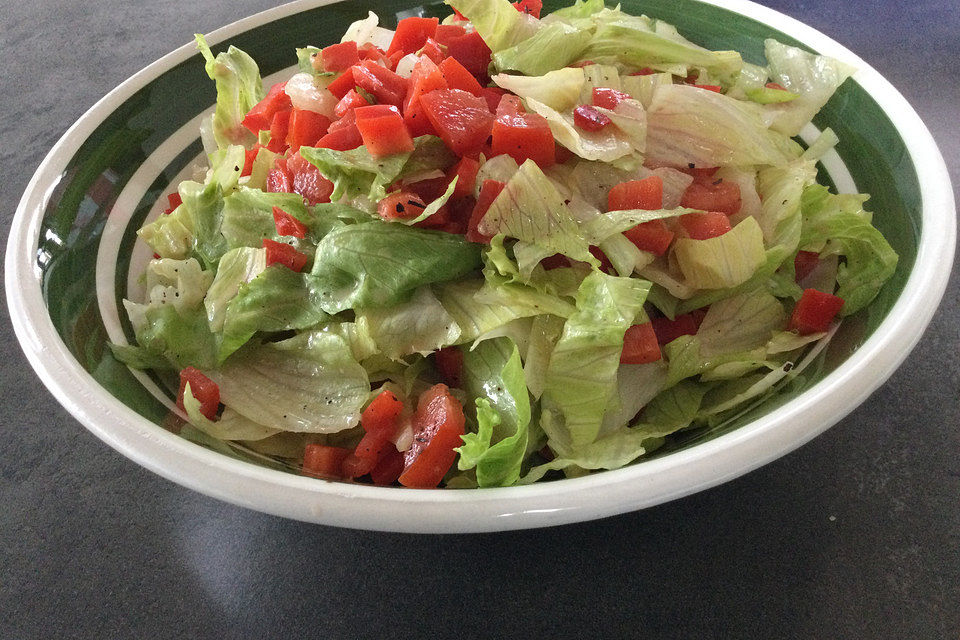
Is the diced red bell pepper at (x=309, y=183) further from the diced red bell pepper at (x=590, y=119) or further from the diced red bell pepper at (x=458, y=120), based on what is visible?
the diced red bell pepper at (x=590, y=119)

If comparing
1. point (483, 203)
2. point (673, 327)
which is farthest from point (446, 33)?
point (673, 327)

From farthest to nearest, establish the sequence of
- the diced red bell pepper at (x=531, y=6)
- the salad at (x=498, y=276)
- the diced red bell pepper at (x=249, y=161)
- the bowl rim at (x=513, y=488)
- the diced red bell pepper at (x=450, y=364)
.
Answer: the diced red bell pepper at (x=531, y=6) → the diced red bell pepper at (x=249, y=161) → the diced red bell pepper at (x=450, y=364) → the salad at (x=498, y=276) → the bowl rim at (x=513, y=488)

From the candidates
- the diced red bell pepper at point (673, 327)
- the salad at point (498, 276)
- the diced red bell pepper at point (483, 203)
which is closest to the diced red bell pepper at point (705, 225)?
the salad at point (498, 276)

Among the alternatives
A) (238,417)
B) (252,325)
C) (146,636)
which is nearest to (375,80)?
(252,325)

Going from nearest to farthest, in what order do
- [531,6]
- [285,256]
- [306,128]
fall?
[285,256]
[306,128]
[531,6]

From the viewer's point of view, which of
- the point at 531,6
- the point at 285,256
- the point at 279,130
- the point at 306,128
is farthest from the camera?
the point at 531,6

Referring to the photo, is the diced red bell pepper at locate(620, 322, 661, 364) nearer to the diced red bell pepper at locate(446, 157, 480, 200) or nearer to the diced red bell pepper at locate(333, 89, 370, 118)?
the diced red bell pepper at locate(446, 157, 480, 200)

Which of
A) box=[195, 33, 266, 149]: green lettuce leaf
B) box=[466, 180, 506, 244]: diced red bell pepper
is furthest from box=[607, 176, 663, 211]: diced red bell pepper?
box=[195, 33, 266, 149]: green lettuce leaf

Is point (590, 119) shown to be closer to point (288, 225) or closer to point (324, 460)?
point (288, 225)
